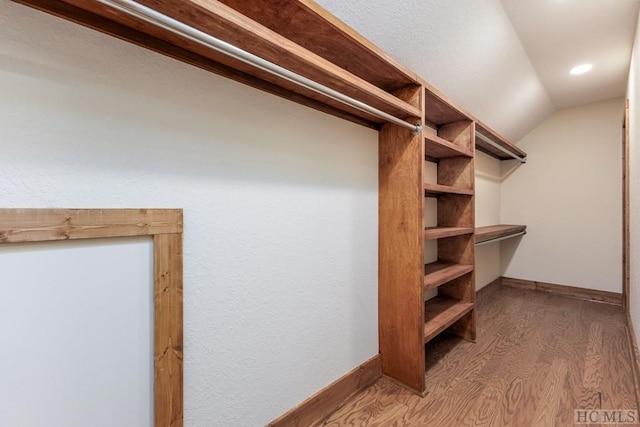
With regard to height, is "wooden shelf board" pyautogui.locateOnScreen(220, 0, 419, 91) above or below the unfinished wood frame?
above

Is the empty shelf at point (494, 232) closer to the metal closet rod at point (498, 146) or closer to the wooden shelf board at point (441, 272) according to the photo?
the wooden shelf board at point (441, 272)

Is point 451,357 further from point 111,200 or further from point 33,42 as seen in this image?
point 33,42

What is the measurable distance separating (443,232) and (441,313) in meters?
0.60

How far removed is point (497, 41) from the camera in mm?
1875

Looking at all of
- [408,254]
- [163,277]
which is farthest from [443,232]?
[163,277]

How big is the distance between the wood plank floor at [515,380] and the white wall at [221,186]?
342mm

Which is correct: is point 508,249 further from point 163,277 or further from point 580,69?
point 163,277

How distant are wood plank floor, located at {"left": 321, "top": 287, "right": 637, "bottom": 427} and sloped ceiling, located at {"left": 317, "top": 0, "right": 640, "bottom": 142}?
1860 mm

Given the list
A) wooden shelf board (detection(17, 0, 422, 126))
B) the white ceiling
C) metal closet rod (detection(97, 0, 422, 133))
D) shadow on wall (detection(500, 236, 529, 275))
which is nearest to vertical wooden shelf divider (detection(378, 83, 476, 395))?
wooden shelf board (detection(17, 0, 422, 126))

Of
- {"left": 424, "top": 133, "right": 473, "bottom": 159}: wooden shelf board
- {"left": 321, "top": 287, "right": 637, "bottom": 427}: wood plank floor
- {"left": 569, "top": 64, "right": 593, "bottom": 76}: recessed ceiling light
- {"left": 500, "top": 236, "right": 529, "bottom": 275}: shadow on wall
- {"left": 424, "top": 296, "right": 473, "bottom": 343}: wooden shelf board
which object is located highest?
{"left": 569, "top": 64, "right": 593, "bottom": 76}: recessed ceiling light

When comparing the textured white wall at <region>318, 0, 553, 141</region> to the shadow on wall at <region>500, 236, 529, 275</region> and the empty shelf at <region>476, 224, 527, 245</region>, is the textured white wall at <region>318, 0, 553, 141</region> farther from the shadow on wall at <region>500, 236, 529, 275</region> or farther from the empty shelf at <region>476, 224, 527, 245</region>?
the shadow on wall at <region>500, 236, 529, 275</region>

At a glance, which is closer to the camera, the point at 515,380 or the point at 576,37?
the point at 515,380

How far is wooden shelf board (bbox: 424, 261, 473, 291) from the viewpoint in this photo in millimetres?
1741

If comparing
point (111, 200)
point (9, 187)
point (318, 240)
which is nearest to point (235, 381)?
point (318, 240)
